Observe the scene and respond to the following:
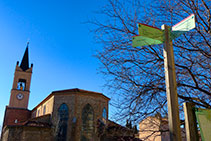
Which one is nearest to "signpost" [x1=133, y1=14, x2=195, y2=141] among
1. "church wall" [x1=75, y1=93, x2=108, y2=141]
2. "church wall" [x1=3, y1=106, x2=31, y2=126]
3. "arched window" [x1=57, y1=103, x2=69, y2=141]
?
"church wall" [x1=75, y1=93, x2=108, y2=141]

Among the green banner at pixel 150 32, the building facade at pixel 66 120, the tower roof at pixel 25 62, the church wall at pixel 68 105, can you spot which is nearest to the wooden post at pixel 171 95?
the green banner at pixel 150 32

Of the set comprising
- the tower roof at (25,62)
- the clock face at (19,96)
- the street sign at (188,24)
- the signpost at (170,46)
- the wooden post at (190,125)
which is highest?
the tower roof at (25,62)

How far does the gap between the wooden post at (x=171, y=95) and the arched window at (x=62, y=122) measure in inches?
968

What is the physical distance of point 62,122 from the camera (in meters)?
26.1

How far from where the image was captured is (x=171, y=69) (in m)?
2.82

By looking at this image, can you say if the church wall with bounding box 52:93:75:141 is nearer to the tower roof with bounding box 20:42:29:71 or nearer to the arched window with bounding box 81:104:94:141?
the arched window with bounding box 81:104:94:141

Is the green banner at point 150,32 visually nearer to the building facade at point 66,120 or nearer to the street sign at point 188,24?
the street sign at point 188,24

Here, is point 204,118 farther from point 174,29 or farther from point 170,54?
point 174,29

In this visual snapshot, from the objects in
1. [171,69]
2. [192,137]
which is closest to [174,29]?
[171,69]

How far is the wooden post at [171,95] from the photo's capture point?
2.53 metres

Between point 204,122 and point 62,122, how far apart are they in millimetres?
25173

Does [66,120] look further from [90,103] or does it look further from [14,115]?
[14,115]

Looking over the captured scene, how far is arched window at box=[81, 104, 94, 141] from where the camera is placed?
25.5 meters

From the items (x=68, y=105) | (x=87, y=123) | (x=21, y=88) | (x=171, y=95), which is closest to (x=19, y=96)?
(x=21, y=88)
